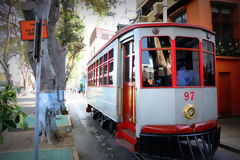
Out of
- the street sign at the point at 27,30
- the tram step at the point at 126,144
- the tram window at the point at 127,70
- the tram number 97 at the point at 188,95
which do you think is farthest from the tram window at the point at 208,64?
the street sign at the point at 27,30

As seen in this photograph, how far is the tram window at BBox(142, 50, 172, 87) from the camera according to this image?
3.85 meters

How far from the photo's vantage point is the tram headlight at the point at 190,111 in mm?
3740

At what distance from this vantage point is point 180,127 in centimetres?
361

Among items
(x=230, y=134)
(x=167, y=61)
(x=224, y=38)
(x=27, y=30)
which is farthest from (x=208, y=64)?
(x=224, y=38)

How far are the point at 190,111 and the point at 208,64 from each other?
1275 mm

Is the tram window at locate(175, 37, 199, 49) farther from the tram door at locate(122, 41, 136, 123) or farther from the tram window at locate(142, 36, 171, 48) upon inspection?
the tram door at locate(122, 41, 136, 123)

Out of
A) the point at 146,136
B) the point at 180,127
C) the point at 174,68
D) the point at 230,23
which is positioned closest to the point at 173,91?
the point at 174,68

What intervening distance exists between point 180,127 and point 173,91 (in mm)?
740

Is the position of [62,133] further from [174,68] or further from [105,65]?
[174,68]

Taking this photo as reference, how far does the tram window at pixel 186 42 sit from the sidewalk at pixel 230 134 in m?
3.10

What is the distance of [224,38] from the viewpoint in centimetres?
962

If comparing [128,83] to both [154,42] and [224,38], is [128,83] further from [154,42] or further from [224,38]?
[224,38]

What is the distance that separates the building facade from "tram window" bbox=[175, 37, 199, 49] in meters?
5.46

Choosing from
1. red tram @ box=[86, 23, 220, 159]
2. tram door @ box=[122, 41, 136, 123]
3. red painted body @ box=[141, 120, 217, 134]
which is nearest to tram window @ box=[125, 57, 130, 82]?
tram door @ box=[122, 41, 136, 123]
